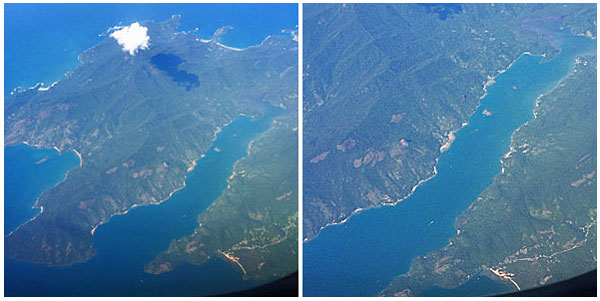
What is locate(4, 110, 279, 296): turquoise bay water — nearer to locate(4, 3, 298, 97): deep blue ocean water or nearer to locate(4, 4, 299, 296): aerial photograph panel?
locate(4, 4, 299, 296): aerial photograph panel

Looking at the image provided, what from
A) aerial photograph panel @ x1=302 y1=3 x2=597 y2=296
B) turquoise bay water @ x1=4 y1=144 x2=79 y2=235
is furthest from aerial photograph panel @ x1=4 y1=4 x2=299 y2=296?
aerial photograph panel @ x1=302 y1=3 x2=597 y2=296

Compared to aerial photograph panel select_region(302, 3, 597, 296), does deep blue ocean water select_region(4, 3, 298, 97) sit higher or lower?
higher

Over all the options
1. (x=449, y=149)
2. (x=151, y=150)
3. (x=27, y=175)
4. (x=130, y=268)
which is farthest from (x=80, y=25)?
(x=449, y=149)

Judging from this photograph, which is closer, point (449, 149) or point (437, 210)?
point (437, 210)

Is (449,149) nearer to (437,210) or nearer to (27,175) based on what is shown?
(437,210)

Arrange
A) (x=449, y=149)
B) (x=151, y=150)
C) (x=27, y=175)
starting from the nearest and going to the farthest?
(x=27, y=175), (x=151, y=150), (x=449, y=149)

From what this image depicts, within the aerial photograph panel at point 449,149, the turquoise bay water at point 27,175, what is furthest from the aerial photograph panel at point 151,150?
the aerial photograph panel at point 449,149
